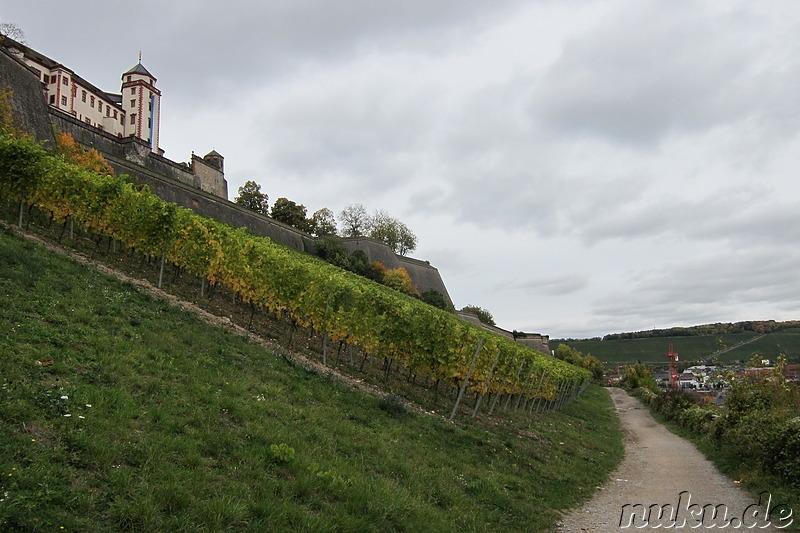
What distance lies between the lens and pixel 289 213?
66.1m

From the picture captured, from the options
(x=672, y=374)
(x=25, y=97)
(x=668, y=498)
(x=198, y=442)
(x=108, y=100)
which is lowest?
(x=672, y=374)

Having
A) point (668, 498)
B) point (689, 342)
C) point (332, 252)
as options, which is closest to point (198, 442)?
point (668, 498)

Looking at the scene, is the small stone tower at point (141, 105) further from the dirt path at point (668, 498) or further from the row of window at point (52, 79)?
the dirt path at point (668, 498)

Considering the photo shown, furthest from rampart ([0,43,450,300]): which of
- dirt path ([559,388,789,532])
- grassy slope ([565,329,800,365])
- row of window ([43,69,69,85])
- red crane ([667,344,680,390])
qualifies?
grassy slope ([565,329,800,365])

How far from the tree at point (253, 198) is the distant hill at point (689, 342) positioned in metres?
68.1

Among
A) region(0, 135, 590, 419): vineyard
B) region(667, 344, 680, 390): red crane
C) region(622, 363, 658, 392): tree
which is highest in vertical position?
region(0, 135, 590, 419): vineyard

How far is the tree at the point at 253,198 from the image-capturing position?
6838cm

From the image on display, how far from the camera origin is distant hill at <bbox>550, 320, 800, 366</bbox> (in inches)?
3302

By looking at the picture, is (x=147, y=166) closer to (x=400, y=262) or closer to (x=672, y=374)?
(x=400, y=262)

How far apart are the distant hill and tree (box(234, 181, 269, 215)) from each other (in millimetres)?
68063

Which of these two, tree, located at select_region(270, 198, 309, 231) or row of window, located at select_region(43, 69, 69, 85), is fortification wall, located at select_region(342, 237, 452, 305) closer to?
tree, located at select_region(270, 198, 309, 231)

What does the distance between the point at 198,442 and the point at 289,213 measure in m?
62.1

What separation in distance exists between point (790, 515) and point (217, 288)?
64.8ft

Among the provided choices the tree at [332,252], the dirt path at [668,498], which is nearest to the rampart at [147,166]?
the tree at [332,252]
